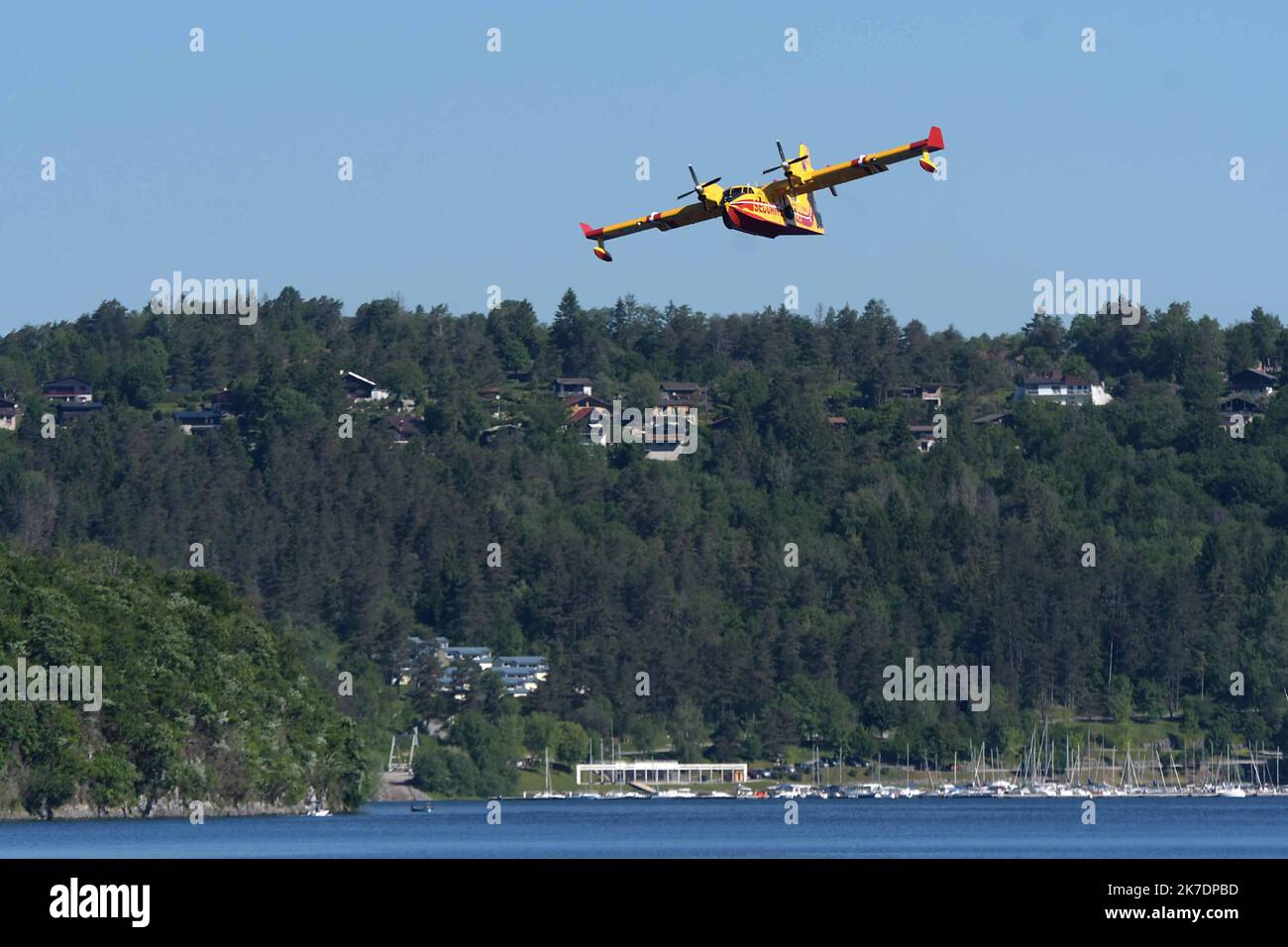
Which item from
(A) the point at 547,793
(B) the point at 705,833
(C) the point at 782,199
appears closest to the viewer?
(C) the point at 782,199

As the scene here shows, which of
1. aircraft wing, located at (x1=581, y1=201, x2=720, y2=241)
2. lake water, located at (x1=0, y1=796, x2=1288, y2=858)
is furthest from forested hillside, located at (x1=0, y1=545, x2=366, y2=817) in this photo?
aircraft wing, located at (x1=581, y1=201, x2=720, y2=241)

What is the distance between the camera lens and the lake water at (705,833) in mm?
90750

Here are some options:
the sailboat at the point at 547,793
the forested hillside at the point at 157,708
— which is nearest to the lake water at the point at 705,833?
→ the forested hillside at the point at 157,708

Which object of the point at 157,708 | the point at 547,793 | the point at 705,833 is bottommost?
the point at 547,793

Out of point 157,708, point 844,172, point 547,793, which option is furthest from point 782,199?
point 547,793

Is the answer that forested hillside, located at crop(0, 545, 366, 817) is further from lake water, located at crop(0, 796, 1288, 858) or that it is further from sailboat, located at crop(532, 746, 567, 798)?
sailboat, located at crop(532, 746, 567, 798)

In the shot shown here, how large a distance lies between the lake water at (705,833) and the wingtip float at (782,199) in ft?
106

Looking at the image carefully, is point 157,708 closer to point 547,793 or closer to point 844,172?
point 844,172

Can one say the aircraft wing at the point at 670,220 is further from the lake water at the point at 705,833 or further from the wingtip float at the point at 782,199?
the lake water at the point at 705,833

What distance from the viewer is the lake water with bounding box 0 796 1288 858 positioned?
90.8 m

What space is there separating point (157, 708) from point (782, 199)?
194 feet

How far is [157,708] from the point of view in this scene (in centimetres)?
10275

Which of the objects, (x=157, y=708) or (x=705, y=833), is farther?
(x=705, y=833)

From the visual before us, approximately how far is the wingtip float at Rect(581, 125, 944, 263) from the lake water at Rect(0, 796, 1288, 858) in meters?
32.4
